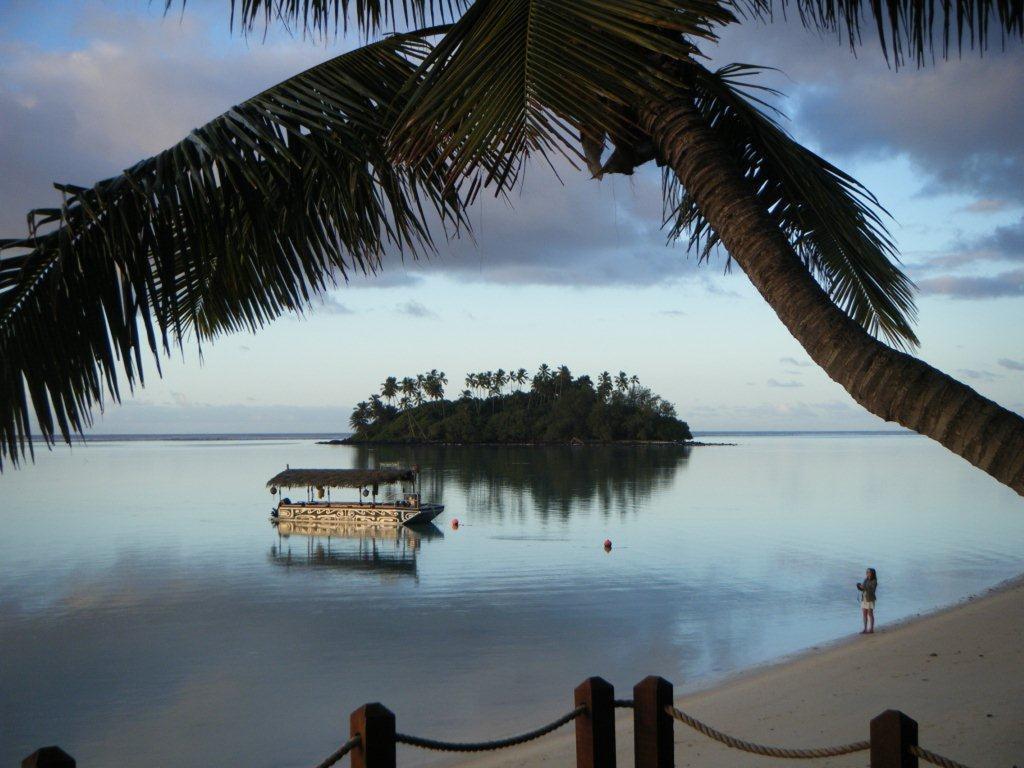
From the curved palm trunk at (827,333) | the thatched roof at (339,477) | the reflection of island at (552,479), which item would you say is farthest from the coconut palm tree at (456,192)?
the reflection of island at (552,479)

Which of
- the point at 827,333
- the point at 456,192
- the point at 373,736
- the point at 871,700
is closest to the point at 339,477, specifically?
the point at 871,700

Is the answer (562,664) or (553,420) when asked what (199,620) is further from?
(553,420)

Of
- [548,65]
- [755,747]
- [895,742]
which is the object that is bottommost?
[755,747]

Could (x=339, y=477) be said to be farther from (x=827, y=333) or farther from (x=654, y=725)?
(x=827, y=333)

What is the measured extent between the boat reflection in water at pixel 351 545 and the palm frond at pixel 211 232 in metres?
25.8

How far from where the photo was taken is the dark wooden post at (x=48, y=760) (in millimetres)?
2057

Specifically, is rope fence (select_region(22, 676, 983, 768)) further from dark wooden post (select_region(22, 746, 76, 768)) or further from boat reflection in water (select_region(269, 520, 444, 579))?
boat reflection in water (select_region(269, 520, 444, 579))

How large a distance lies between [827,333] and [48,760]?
113 inches

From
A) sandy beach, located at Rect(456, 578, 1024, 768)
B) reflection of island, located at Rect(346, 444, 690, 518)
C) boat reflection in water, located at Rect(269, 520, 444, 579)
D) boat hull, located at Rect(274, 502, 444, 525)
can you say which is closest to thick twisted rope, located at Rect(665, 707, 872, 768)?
sandy beach, located at Rect(456, 578, 1024, 768)

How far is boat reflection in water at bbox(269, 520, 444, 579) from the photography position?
32375mm

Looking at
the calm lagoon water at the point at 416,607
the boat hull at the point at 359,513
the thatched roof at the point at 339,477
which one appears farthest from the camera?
the boat hull at the point at 359,513

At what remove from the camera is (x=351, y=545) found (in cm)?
3797

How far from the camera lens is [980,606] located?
20.2 metres

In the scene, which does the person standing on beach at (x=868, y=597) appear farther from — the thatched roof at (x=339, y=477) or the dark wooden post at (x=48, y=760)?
the thatched roof at (x=339, y=477)
